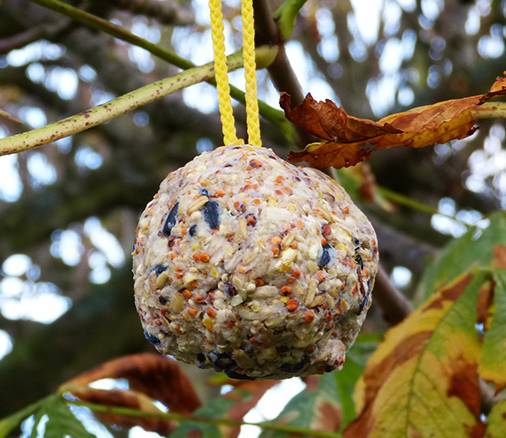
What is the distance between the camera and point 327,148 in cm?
Result: 63

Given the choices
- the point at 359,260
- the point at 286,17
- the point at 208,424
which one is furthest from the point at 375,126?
the point at 208,424

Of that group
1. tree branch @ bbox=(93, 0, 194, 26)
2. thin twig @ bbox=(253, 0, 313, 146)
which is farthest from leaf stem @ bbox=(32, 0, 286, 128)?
tree branch @ bbox=(93, 0, 194, 26)

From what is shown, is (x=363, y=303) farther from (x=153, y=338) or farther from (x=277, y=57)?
(x=277, y=57)

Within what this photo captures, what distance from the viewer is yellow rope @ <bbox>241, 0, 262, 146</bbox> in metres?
0.64

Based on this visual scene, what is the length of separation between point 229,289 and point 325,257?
72mm

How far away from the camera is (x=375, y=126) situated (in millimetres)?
601

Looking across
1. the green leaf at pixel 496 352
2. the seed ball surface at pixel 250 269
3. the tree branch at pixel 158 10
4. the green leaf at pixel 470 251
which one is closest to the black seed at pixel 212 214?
the seed ball surface at pixel 250 269

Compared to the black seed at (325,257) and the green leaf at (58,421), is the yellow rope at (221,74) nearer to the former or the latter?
the black seed at (325,257)

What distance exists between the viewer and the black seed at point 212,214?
559mm

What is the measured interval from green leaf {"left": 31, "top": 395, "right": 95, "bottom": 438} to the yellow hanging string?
381 millimetres

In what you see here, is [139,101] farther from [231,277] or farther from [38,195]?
[38,195]

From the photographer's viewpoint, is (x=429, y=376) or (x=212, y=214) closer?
(x=212, y=214)

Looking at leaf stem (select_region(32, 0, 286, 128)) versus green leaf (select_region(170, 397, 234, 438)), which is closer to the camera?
leaf stem (select_region(32, 0, 286, 128))

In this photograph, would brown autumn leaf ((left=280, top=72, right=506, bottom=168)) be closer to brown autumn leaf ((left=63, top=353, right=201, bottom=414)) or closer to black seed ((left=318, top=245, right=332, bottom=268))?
black seed ((left=318, top=245, right=332, bottom=268))
